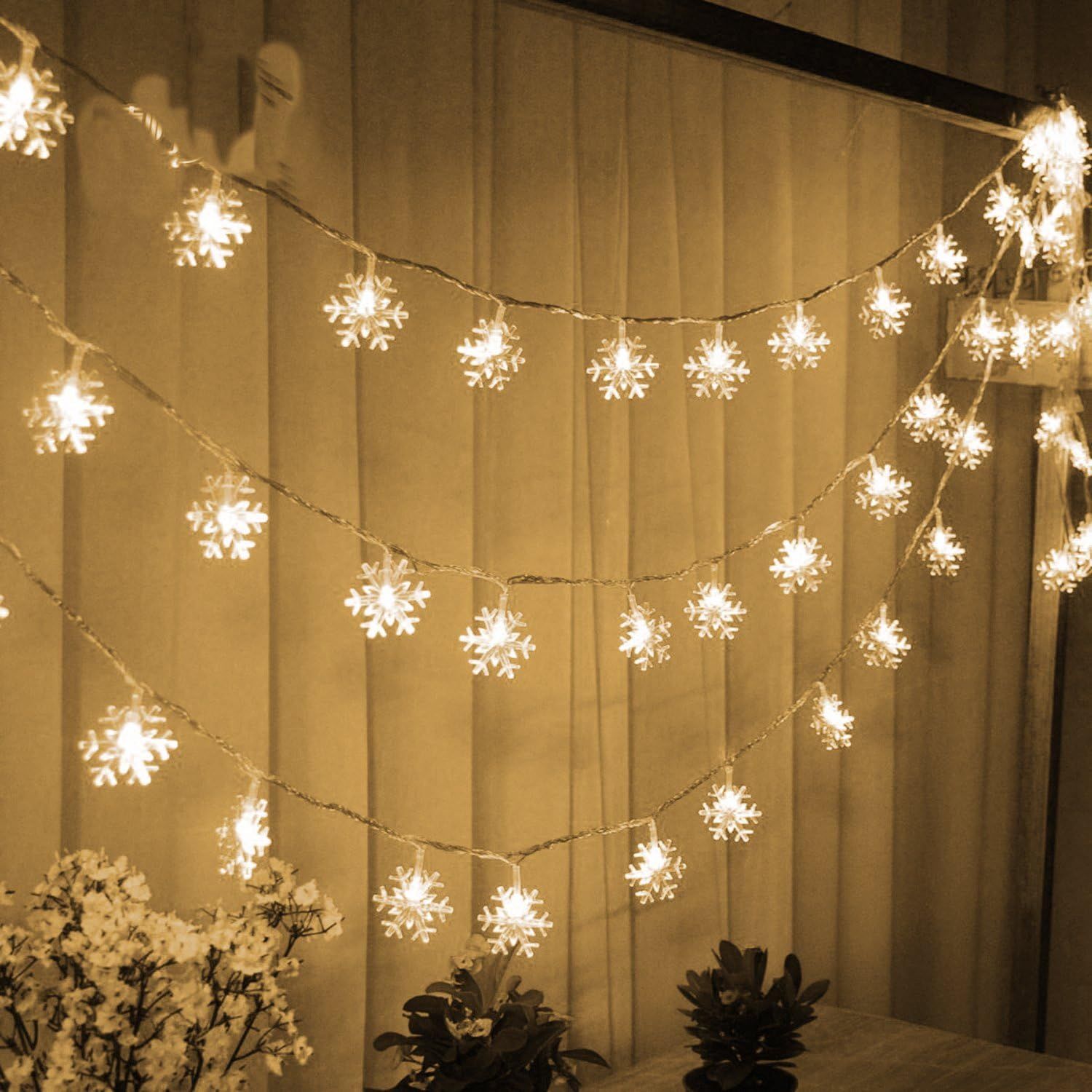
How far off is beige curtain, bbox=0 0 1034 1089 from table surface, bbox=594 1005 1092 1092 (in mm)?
184

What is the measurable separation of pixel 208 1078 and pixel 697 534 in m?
1.31

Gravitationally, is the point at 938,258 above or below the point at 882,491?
above

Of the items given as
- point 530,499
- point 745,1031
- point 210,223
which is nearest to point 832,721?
point 745,1031

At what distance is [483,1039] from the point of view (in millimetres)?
1804

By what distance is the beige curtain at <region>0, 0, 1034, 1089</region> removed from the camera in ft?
5.75

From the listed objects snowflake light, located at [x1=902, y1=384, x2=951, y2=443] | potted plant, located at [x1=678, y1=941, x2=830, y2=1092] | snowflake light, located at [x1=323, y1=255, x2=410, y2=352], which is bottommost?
potted plant, located at [x1=678, y1=941, x2=830, y2=1092]

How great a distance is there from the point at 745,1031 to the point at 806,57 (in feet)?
4.67

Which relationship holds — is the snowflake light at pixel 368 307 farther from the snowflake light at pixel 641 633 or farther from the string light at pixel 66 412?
the snowflake light at pixel 641 633

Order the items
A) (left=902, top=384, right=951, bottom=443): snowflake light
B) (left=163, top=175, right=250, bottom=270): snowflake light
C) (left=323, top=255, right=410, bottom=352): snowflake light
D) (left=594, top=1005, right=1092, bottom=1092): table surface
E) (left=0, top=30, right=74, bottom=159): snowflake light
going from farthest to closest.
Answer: (left=902, top=384, right=951, bottom=443): snowflake light < (left=594, top=1005, right=1092, bottom=1092): table surface < (left=323, top=255, right=410, bottom=352): snowflake light < (left=163, top=175, right=250, bottom=270): snowflake light < (left=0, top=30, right=74, bottom=159): snowflake light

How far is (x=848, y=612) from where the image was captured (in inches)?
110

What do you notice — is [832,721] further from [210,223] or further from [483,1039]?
[210,223]

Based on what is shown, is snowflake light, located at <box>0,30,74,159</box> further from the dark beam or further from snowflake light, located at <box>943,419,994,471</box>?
snowflake light, located at <box>943,419,994,471</box>

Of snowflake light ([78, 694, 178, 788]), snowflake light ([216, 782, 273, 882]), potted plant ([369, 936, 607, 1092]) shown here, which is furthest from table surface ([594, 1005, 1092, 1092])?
snowflake light ([78, 694, 178, 788])

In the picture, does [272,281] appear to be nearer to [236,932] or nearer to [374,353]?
[374,353]
